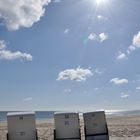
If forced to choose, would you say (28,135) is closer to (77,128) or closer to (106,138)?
(77,128)

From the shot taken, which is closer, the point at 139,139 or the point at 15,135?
the point at 15,135

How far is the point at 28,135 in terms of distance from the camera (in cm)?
1506

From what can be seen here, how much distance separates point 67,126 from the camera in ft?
51.2

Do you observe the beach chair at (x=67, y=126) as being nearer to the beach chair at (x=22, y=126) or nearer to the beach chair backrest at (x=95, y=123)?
the beach chair backrest at (x=95, y=123)

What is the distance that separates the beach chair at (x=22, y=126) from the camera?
15016 mm

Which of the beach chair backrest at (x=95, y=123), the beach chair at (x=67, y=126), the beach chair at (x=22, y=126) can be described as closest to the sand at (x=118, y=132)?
the beach chair backrest at (x=95, y=123)

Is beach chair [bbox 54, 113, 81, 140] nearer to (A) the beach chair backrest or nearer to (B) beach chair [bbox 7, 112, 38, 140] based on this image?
(A) the beach chair backrest

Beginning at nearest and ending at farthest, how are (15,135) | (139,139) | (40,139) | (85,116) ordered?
(15,135) → (85,116) → (139,139) → (40,139)

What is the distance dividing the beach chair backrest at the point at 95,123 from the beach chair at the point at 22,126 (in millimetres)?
2342

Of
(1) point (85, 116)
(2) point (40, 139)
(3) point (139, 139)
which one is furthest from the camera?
(2) point (40, 139)

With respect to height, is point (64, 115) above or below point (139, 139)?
above

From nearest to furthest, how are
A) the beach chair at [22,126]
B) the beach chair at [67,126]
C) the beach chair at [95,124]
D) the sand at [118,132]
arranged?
the beach chair at [22,126]
the beach chair at [67,126]
the beach chair at [95,124]
the sand at [118,132]

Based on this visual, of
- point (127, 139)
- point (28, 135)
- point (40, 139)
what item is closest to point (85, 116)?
point (28, 135)

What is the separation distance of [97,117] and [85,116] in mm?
517
